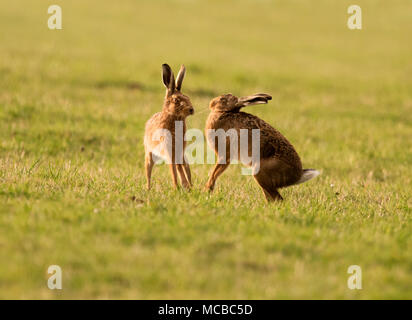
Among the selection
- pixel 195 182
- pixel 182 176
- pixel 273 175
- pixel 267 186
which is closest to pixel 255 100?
pixel 273 175

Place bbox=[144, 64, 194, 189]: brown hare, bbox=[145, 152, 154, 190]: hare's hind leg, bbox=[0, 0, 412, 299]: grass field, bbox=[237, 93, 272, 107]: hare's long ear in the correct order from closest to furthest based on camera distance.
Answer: bbox=[0, 0, 412, 299]: grass field < bbox=[237, 93, 272, 107]: hare's long ear < bbox=[144, 64, 194, 189]: brown hare < bbox=[145, 152, 154, 190]: hare's hind leg

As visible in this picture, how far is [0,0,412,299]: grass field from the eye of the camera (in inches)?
195

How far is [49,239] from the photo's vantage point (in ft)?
17.4

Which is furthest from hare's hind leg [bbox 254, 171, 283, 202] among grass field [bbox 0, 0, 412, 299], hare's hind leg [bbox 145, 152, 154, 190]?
hare's hind leg [bbox 145, 152, 154, 190]

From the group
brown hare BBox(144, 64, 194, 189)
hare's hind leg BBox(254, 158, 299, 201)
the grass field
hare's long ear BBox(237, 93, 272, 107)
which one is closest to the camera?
the grass field

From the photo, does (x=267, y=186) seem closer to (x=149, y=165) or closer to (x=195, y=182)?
(x=149, y=165)

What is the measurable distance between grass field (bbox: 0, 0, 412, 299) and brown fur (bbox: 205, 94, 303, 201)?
0.27 m

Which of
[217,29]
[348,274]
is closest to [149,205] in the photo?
[348,274]

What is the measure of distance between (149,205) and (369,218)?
2472 millimetres

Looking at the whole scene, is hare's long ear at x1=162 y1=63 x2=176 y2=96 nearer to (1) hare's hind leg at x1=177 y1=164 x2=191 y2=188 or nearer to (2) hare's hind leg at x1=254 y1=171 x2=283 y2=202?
(1) hare's hind leg at x1=177 y1=164 x2=191 y2=188

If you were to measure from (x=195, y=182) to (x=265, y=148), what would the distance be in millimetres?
1888

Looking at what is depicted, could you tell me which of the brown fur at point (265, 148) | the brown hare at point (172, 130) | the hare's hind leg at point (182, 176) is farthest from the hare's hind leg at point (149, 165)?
the brown fur at point (265, 148)

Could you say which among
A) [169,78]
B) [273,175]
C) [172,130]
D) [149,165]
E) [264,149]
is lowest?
[273,175]

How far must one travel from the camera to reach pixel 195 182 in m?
9.07
